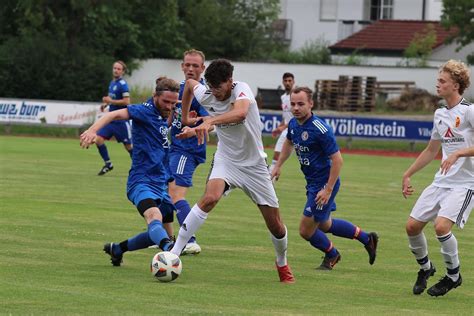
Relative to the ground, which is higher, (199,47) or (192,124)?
(192,124)

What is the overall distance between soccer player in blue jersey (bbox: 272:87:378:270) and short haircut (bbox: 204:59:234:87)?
136 cm

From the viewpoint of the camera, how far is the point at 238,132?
34.9 ft

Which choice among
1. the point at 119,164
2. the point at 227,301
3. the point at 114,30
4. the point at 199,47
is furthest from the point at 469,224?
the point at 199,47

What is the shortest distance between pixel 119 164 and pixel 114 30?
32438 mm

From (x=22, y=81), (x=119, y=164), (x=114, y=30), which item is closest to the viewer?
(x=119, y=164)

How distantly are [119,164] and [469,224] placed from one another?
1196 centimetres

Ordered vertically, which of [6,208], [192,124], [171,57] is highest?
[192,124]

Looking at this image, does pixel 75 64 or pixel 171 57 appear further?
pixel 171 57

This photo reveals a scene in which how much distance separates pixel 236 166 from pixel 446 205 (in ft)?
6.63

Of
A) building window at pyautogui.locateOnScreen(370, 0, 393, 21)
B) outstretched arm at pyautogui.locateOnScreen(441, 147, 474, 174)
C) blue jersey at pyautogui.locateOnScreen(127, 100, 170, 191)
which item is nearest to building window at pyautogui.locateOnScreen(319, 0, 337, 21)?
building window at pyautogui.locateOnScreen(370, 0, 393, 21)

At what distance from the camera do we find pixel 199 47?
210 ft

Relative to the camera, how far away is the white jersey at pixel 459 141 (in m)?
10.2

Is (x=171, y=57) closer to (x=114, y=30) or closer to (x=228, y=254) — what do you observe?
(x=114, y=30)

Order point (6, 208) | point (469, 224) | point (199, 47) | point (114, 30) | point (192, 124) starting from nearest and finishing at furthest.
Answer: point (192, 124), point (6, 208), point (469, 224), point (114, 30), point (199, 47)
